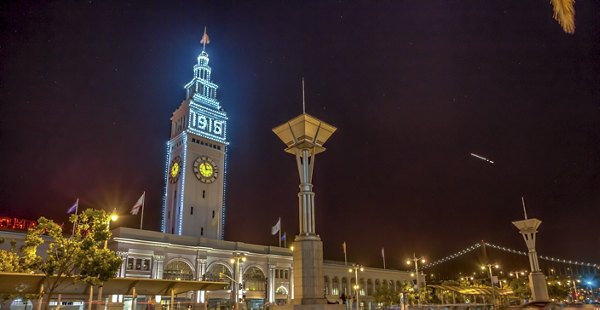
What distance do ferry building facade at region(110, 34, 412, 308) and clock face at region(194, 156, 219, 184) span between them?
0.57ft

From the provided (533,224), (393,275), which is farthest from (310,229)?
(393,275)

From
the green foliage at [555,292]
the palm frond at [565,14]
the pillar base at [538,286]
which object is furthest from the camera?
the green foliage at [555,292]

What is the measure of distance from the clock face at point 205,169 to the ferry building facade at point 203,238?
0.17 meters

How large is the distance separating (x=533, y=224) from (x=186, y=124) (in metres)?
55.7

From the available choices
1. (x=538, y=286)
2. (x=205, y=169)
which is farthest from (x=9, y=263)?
(x=538, y=286)

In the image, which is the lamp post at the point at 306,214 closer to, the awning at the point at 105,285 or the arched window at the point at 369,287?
the awning at the point at 105,285

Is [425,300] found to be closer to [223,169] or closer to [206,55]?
[223,169]

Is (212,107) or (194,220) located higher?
(212,107)

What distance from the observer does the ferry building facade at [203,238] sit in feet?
192

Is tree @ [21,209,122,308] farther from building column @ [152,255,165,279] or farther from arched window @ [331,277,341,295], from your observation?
arched window @ [331,277,341,295]

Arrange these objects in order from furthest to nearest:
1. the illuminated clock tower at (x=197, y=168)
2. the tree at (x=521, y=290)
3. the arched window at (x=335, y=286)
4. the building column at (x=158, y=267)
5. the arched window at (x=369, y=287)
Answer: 1. the arched window at (x=369, y=287)
2. the arched window at (x=335, y=286)
3. the tree at (x=521, y=290)
4. the illuminated clock tower at (x=197, y=168)
5. the building column at (x=158, y=267)

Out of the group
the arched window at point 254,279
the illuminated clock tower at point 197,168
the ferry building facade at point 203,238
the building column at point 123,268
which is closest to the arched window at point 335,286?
the ferry building facade at point 203,238

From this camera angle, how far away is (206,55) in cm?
8950

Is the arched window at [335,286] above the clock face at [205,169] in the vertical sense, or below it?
below
